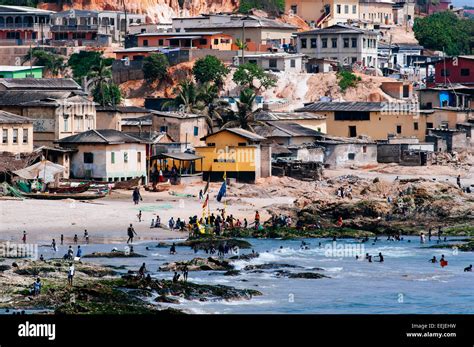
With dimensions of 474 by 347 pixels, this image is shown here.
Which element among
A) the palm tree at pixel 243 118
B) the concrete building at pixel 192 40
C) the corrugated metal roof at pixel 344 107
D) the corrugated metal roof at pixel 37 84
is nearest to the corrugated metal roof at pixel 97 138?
the palm tree at pixel 243 118

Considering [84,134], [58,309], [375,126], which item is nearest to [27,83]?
[84,134]

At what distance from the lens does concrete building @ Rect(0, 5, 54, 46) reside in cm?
12688

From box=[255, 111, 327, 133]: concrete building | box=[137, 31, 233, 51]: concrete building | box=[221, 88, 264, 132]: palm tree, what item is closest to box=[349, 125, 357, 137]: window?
box=[255, 111, 327, 133]: concrete building

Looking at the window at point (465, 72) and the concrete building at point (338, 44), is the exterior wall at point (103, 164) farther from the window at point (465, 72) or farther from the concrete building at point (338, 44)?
the concrete building at point (338, 44)

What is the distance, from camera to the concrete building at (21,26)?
4995 inches

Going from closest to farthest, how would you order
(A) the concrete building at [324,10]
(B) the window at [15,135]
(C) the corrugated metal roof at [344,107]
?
(B) the window at [15,135] → (C) the corrugated metal roof at [344,107] → (A) the concrete building at [324,10]

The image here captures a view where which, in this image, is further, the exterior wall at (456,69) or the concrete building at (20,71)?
the exterior wall at (456,69)

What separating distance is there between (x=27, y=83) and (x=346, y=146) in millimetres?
21740

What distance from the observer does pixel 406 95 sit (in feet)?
364

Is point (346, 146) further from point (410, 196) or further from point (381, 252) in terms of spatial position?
point (381, 252)

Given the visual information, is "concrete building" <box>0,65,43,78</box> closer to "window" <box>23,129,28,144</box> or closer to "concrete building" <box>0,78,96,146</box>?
"concrete building" <box>0,78,96,146</box>

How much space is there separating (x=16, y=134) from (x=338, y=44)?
174ft

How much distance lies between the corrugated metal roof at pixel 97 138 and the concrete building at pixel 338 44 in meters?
48.1

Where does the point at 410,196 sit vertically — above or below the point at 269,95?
below
